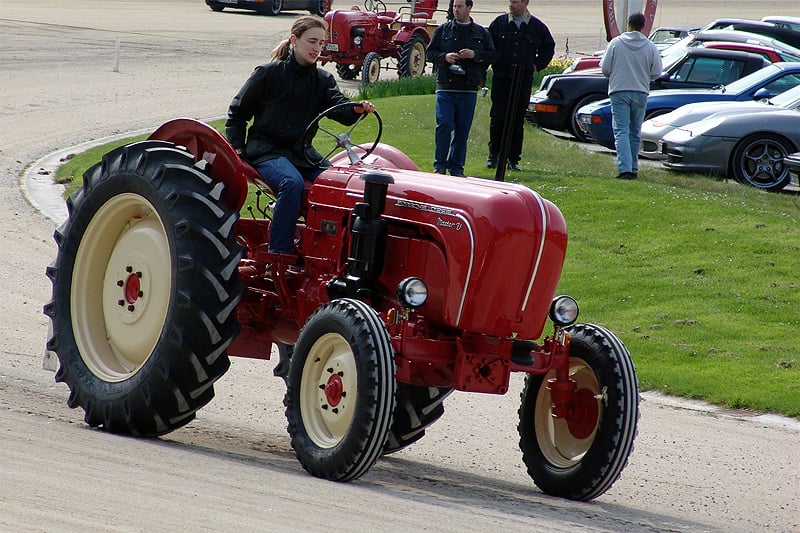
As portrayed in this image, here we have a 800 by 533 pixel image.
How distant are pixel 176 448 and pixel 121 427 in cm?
48

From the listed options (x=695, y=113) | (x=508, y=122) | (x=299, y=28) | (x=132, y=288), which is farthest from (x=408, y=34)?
(x=132, y=288)

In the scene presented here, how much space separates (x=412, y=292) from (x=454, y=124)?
893cm

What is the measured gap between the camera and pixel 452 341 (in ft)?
21.4

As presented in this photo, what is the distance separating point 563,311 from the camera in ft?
21.8

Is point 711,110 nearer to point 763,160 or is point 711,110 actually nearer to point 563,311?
point 763,160

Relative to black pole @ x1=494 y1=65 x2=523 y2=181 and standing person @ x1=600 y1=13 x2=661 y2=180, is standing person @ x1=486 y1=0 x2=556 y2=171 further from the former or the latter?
black pole @ x1=494 y1=65 x2=523 y2=181

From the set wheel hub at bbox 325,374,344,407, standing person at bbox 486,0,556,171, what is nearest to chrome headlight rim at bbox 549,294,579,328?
wheel hub at bbox 325,374,344,407

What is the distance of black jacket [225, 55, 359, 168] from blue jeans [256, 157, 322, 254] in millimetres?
127

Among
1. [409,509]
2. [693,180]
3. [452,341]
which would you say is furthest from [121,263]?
[693,180]

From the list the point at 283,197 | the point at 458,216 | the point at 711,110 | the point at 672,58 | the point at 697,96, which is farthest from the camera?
the point at 672,58

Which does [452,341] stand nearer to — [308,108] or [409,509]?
[409,509]

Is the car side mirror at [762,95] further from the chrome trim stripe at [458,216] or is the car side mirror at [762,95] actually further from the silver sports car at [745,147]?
the chrome trim stripe at [458,216]

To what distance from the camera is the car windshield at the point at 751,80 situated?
20.6m

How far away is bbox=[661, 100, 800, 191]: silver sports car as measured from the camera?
17250 mm
